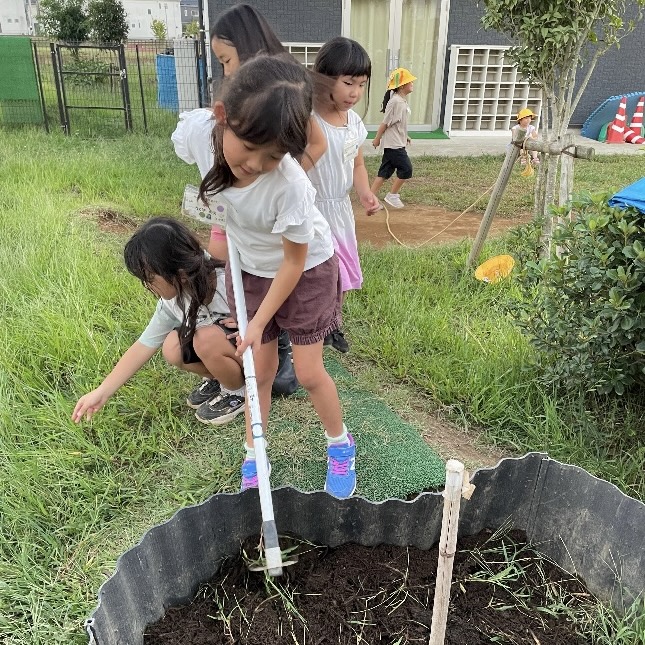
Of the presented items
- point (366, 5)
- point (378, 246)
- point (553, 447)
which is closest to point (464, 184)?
point (378, 246)

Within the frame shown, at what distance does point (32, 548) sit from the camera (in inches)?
73.6

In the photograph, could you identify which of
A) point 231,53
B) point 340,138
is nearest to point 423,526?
point 340,138

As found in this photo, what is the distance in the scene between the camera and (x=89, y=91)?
1163cm

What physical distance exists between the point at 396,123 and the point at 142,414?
14.7 ft

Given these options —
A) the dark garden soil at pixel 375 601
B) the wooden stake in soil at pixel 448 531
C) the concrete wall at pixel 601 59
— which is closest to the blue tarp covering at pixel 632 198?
the dark garden soil at pixel 375 601

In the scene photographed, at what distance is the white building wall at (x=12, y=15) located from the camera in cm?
5278

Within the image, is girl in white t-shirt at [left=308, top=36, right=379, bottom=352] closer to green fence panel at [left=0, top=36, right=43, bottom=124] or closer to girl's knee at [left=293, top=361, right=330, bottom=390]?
girl's knee at [left=293, top=361, right=330, bottom=390]

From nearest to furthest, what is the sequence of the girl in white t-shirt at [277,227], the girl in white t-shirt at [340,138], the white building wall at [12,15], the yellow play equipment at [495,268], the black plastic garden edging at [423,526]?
the girl in white t-shirt at [277,227] → the black plastic garden edging at [423,526] → the girl in white t-shirt at [340,138] → the yellow play equipment at [495,268] → the white building wall at [12,15]

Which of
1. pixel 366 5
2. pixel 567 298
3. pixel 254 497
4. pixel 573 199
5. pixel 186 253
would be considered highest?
pixel 366 5

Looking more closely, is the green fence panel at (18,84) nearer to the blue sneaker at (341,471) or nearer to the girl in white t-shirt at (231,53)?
the girl in white t-shirt at (231,53)

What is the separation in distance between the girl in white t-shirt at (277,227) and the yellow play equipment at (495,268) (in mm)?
1959

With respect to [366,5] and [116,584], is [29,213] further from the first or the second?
[366,5]

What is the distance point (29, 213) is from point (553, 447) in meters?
3.90

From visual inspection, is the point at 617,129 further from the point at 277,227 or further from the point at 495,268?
the point at 277,227
